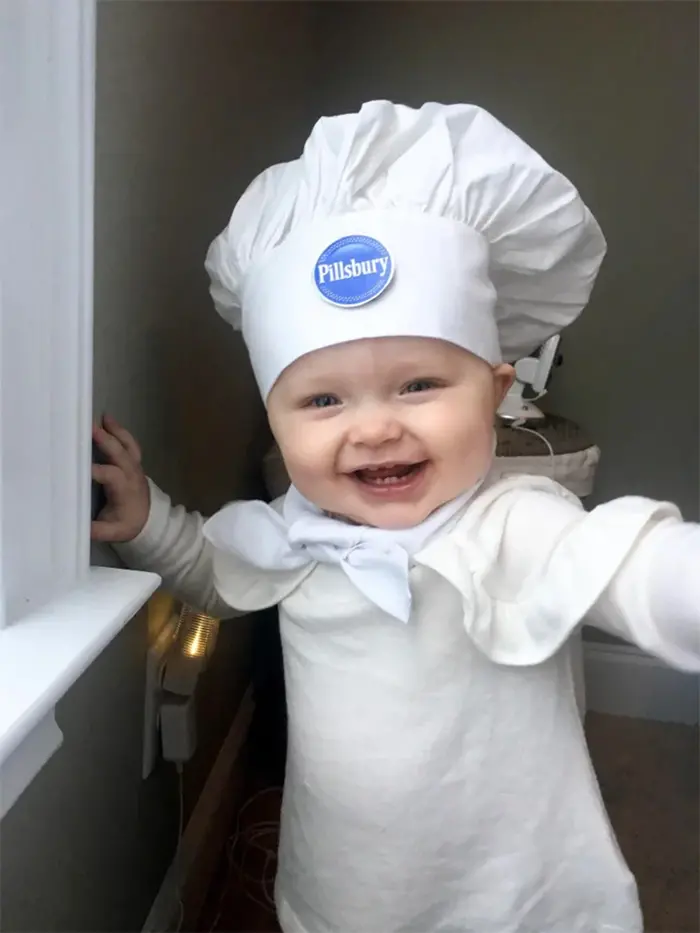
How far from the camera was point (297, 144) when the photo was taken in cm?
141

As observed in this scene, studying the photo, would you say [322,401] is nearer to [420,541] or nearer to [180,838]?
[420,541]

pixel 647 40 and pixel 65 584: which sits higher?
pixel 647 40

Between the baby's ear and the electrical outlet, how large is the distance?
476 millimetres

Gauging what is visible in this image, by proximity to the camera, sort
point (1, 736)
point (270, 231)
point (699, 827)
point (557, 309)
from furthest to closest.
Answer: point (699, 827) → point (557, 309) → point (270, 231) → point (1, 736)

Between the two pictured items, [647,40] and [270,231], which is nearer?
[270,231]

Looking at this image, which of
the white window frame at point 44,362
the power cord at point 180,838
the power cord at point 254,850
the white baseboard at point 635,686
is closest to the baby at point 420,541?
the white window frame at point 44,362

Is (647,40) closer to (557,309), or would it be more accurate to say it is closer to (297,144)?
(297,144)

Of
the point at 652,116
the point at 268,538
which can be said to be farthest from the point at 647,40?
the point at 268,538

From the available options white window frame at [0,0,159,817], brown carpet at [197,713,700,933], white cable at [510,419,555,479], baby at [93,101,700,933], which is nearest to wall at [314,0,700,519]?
white cable at [510,419,555,479]

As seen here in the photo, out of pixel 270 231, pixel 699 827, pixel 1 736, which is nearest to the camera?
pixel 1 736

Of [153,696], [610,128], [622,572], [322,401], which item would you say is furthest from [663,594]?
[610,128]

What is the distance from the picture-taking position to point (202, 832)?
1146 mm

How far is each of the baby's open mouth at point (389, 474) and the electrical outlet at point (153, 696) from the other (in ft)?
1.20

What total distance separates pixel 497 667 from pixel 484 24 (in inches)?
46.5
